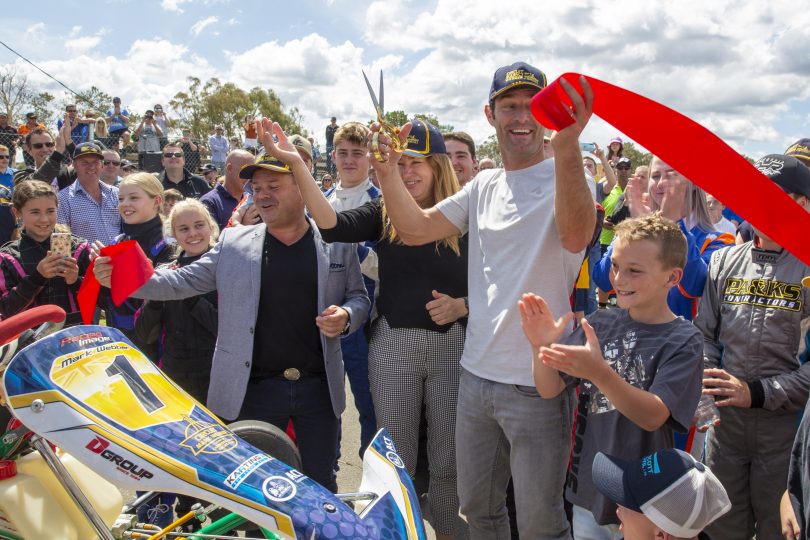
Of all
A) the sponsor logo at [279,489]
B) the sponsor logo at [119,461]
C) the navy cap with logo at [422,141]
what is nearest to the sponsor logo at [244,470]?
the sponsor logo at [279,489]

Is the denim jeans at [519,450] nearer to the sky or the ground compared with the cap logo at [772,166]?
nearer to the ground

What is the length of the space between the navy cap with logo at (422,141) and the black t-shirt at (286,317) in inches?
30.7

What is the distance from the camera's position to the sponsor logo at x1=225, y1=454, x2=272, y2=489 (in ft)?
5.96

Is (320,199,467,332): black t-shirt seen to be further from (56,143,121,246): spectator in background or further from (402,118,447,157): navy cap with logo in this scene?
A: (56,143,121,246): spectator in background

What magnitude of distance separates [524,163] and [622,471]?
4.07 feet

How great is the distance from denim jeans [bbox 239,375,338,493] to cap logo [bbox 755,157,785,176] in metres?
2.19

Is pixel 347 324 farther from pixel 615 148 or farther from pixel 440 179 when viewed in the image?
pixel 615 148

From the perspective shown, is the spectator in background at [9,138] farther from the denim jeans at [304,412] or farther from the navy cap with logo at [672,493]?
the navy cap with logo at [672,493]

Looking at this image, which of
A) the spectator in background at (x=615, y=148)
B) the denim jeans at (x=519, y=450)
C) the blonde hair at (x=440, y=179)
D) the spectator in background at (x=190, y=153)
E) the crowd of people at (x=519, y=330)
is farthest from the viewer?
the spectator in background at (x=190, y=153)

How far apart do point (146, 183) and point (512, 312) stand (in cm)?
291

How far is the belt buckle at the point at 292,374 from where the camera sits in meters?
2.98

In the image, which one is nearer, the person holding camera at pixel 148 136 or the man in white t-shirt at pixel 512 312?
the man in white t-shirt at pixel 512 312

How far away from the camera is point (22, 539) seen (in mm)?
1985

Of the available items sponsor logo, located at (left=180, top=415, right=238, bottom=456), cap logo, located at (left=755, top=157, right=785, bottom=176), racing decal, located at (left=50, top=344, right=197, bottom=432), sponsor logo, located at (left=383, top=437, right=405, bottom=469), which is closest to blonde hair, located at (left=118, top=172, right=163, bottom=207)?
racing decal, located at (left=50, top=344, right=197, bottom=432)
